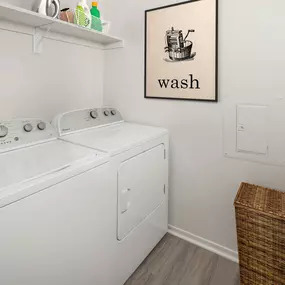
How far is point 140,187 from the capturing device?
167 centimetres

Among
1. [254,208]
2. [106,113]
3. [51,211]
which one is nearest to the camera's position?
[51,211]

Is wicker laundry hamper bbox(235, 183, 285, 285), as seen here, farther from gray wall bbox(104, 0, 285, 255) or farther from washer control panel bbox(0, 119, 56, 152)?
washer control panel bbox(0, 119, 56, 152)

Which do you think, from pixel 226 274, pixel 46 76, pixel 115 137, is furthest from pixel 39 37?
pixel 226 274

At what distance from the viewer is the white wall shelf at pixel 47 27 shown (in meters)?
1.46

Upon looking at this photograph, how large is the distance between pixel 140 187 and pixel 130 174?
0.59ft

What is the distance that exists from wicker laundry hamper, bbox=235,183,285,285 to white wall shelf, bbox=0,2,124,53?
5.66 ft

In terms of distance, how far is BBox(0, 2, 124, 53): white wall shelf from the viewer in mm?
1455

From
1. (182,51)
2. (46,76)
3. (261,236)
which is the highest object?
(182,51)

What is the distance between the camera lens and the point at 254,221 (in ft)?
4.55

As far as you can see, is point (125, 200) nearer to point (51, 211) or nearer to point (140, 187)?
point (140, 187)

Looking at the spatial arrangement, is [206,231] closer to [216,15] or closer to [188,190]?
[188,190]

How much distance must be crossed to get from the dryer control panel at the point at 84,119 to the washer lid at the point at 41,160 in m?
0.21

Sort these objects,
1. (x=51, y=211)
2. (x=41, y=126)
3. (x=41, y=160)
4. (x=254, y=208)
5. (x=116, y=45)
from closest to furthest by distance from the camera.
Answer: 1. (x=51, y=211)
2. (x=41, y=160)
3. (x=254, y=208)
4. (x=41, y=126)
5. (x=116, y=45)

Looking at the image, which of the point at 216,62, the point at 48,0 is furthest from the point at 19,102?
the point at 216,62
